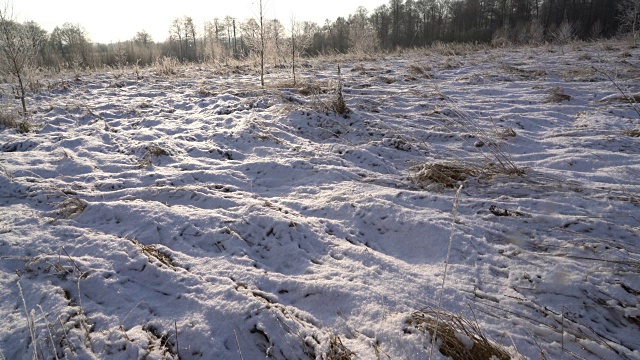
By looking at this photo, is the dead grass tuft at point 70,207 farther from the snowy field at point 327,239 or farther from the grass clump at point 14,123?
the grass clump at point 14,123

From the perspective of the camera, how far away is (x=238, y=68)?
10.0m

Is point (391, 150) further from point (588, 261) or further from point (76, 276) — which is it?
point (76, 276)

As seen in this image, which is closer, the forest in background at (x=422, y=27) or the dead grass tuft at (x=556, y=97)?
the dead grass tuft at (x=556, y=97)

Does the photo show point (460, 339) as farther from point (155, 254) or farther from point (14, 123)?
point (14, 123)

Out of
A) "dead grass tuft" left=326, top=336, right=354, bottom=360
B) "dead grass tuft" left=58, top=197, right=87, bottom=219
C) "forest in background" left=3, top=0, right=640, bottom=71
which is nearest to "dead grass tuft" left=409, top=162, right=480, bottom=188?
"dead grass tuft" left=326, top=336, right=354, bottom=360

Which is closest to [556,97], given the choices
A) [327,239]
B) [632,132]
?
[632,132]

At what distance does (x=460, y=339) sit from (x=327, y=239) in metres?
0.96

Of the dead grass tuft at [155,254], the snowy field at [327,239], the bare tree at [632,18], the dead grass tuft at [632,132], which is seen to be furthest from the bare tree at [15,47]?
the bare tree at [632,18]

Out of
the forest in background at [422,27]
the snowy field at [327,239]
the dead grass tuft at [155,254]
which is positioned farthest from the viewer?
the forest in background at [422,27]

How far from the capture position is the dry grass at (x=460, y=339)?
117 cm

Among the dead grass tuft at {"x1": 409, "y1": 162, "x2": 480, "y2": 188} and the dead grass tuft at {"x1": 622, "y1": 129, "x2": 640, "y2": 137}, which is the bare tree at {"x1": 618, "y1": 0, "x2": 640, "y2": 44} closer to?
the dead grass tuft at {"x1": 622, "y1": 129, "x2": 640, "y2": 137}

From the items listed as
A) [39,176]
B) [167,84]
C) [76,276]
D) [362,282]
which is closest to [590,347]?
[362,282]

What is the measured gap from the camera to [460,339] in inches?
47.9

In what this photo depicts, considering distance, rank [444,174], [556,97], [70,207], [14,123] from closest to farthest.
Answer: [70,207] < [444,174] < [14,123] < [556,97]
